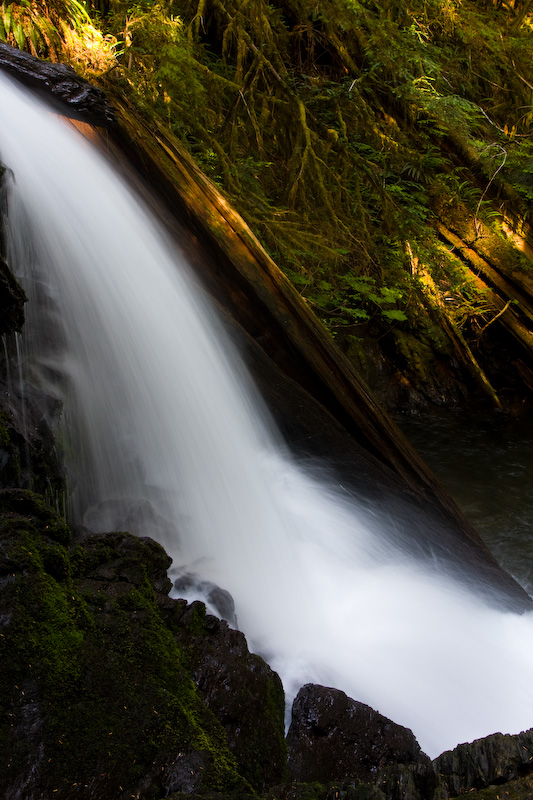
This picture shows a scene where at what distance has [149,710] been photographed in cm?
182

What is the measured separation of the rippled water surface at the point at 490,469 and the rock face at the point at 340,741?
246 cm

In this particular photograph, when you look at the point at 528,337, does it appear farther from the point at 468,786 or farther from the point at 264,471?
the point at 468,786

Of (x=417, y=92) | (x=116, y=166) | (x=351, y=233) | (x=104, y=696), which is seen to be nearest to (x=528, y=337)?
(x=351, y=233)

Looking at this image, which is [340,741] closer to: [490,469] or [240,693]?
[240,693]

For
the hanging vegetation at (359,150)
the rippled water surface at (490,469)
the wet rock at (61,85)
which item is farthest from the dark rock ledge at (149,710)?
the hanging vegetation at (359,150)

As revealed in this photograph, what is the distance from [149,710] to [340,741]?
0.91 meters

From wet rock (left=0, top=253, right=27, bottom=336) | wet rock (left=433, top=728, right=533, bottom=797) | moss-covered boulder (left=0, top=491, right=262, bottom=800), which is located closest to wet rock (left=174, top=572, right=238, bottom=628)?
moss-covered boulder (left=0, top=491, right=262, bottom=800)

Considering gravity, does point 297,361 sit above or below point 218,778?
below

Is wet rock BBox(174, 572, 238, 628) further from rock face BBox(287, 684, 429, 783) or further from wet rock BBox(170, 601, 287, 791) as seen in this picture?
rock face BBox(287, 684, 429, 783)

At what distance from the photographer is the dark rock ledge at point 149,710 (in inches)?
66.0

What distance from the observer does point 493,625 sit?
371cm

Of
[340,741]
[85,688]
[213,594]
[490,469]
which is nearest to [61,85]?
[213,594]

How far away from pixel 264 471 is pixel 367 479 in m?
0.87

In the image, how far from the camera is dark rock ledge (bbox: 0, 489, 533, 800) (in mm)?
1677
